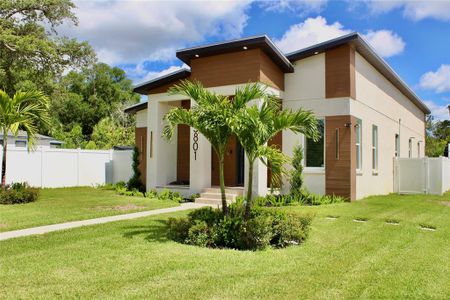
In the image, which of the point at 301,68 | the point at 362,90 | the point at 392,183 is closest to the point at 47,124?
the point at 301,68

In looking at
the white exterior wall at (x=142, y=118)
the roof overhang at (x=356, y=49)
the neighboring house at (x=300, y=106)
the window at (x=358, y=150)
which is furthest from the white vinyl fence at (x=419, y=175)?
the white exterior wall at (x=142, y=118)

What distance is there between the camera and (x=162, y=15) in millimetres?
13133

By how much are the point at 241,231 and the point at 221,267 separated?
145 centimetres

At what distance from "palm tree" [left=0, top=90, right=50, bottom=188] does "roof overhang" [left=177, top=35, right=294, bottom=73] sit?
5050 mm

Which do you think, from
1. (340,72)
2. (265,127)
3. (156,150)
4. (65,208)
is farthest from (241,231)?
(156,150)

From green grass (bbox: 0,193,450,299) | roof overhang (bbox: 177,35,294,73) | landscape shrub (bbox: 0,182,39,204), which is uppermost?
roof overhang (bbox: 177,35,294,73)

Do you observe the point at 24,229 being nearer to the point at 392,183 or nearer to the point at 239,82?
the point at 239,82

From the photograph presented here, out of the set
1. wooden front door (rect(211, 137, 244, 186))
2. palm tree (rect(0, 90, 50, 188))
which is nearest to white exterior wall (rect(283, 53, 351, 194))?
wooden front door (rect(211, 137, 244, 186))

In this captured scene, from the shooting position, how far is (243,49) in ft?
43.1

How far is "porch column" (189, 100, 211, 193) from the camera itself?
1410cm

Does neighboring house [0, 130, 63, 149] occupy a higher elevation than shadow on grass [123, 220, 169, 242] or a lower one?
higher

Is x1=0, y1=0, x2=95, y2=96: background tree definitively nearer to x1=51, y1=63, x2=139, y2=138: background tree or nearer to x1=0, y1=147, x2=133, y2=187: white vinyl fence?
x1=0, y1=147, x2=133, y2=187: white vinyl fence

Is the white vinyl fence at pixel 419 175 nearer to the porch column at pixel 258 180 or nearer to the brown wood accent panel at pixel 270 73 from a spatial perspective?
the brown wood accent panel at pixel 270 73

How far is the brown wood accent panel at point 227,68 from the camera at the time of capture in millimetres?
12984
